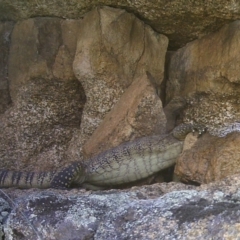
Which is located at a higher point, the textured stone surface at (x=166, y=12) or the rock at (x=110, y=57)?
the textured stone surface at (x=166, y=12)

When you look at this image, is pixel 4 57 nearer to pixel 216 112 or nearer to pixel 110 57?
pixel 110 57

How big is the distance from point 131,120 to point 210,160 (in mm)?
1158

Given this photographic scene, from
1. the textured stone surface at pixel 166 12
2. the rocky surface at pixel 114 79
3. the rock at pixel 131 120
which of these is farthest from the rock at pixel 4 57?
the rock at pixel 131 120

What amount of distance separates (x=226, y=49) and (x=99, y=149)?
1819mm

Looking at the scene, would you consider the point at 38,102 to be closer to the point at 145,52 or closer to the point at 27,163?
the point at 27,163

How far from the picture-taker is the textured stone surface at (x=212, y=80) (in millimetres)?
5629

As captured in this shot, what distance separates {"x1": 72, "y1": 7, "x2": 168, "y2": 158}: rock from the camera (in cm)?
590

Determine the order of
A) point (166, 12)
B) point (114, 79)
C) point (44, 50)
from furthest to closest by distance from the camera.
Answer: point (44, 50) → point (114, 79) → point (166, 12)

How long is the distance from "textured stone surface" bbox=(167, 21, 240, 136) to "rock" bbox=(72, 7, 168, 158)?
303 mm

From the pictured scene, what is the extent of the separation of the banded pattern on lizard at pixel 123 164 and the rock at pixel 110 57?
0.36 meters

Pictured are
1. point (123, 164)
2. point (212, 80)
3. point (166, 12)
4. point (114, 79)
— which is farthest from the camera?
point (114, 79)

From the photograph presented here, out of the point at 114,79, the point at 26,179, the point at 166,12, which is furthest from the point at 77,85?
the point at 166,12

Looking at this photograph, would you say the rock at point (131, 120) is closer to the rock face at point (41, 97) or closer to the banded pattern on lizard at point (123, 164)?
the banded pattern on lizard at point (123, 164)

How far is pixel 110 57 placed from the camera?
19.5ft
